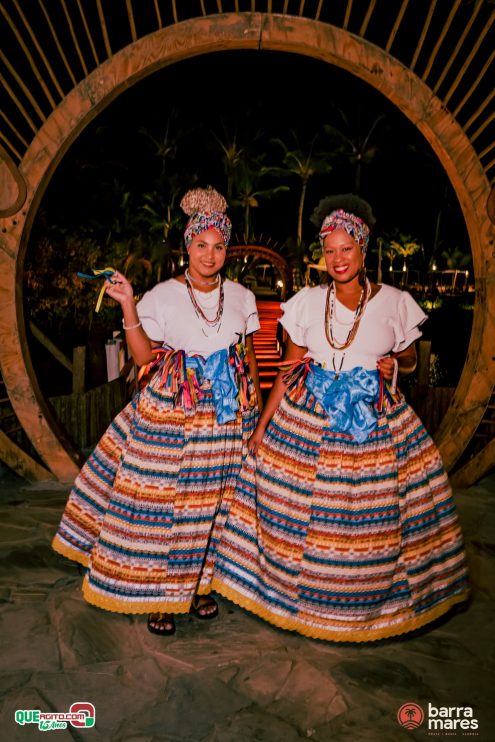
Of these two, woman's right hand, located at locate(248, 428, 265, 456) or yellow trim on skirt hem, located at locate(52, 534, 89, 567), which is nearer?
woman's right hand, located at locate(248, 428, 265, 456)

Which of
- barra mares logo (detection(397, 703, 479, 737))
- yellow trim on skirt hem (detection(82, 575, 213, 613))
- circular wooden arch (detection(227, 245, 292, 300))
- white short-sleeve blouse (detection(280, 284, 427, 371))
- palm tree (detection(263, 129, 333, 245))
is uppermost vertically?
palm tree (detection(263, 129, 333, 245))

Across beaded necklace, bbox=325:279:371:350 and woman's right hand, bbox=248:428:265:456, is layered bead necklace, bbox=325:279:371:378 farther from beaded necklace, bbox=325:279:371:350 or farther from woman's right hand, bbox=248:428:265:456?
woman's right hand, bbox=248:428:265:456

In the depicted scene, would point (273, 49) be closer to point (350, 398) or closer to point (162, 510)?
point (350, 398)

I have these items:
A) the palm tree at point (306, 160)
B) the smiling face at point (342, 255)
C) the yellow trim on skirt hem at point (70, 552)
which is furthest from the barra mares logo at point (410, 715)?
the palm tree at point (306, 160)

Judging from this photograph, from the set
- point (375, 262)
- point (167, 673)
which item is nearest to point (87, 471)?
point (167, 673)

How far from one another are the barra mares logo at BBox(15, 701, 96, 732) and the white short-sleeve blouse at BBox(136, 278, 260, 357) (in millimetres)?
1606

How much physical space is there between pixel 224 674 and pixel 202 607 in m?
0.49

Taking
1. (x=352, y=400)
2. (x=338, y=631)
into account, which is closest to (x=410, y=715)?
(x=338, y=631)

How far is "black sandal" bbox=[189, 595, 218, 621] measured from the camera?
3.02 meters

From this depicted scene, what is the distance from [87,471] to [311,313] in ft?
4.69

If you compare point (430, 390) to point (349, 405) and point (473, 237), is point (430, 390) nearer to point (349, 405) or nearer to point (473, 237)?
point (473, 237)

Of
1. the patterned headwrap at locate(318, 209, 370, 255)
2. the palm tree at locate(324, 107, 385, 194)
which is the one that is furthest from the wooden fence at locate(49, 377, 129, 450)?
the palm tree at locate(324, 107, 385, 194)

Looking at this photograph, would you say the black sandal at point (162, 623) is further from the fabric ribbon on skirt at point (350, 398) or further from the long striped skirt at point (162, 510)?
the fabric ribbon on skirt at point (350, 398)

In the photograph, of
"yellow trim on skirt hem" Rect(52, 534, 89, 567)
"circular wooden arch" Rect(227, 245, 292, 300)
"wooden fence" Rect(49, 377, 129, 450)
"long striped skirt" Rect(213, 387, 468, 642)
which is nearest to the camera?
"long striped skirt" Rect(213, 387, 468, 642)
